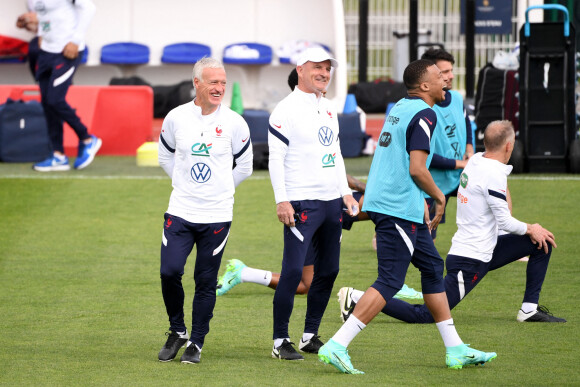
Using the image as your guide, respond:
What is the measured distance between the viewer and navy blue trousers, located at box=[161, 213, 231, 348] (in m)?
6.00

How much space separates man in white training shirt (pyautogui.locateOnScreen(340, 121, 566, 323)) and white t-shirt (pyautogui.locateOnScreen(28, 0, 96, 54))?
7573mm

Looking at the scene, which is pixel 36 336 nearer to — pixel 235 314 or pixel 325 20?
pixel 235 314

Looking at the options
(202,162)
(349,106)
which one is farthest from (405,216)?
(349,106)

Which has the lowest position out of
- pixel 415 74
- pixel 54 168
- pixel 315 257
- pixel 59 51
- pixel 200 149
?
pixel 54 168

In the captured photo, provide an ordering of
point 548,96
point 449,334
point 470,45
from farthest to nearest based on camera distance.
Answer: point 470,45 → point 548,96 → point 449,334

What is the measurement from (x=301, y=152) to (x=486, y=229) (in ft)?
4.54

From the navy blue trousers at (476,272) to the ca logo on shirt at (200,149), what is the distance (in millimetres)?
1642

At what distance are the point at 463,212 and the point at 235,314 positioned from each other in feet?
5.69

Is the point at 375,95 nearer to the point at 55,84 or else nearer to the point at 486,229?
the point at 55,84

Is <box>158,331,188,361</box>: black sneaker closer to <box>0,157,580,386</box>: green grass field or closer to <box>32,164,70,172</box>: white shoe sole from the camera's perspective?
<box>0,157,580,386</box>: green grass field

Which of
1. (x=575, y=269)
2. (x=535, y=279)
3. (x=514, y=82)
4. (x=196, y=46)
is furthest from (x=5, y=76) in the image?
(x=535, y=279)

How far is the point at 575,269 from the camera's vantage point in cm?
891

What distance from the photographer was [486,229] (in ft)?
22.0

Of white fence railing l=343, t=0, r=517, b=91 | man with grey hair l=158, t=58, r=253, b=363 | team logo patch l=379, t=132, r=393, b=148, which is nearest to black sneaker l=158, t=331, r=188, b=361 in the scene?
man with grey hair l=158, t=58, r=253, b=363
